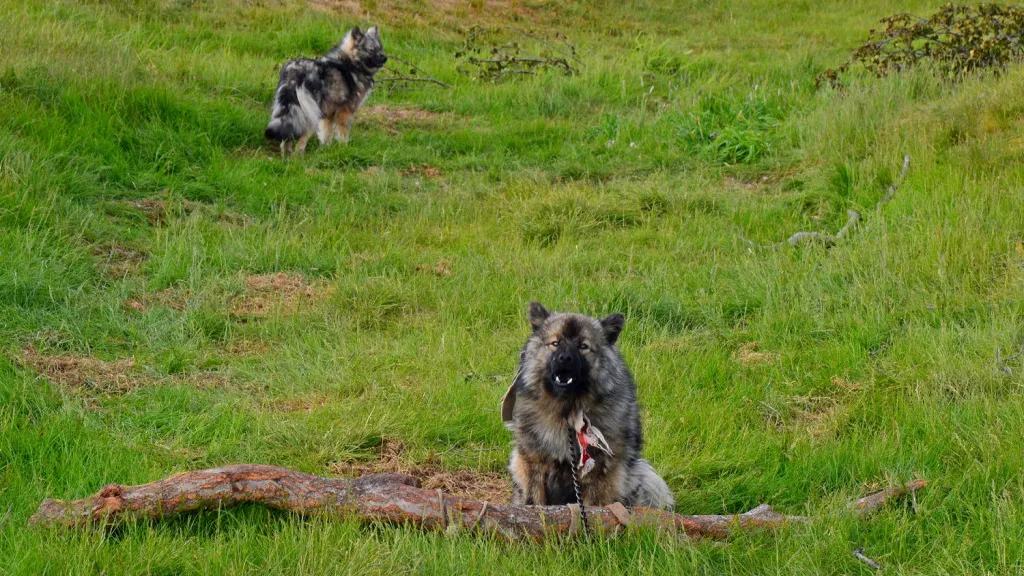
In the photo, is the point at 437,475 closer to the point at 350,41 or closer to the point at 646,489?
the point at 646,489

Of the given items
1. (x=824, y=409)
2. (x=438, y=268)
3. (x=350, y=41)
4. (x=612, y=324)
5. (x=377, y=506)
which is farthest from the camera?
(x=350, y=41)

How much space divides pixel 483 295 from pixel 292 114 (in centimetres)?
497

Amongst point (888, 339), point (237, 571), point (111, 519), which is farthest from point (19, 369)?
point (888, 339)

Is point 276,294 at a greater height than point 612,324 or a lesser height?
lesser

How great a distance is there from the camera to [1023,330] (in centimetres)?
613

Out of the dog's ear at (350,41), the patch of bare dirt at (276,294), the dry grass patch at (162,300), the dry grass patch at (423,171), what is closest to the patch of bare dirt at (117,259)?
the dry grass patch at (162,300)

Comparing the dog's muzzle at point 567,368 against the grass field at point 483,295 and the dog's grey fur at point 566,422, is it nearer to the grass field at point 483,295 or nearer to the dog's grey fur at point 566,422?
the dog's grey fur at point 566,422

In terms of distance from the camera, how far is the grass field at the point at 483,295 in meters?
4.10

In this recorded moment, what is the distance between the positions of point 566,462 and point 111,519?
1.89 m

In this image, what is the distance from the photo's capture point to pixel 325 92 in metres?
12.4

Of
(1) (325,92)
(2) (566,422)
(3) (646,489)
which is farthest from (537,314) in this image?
(1) (325,92)

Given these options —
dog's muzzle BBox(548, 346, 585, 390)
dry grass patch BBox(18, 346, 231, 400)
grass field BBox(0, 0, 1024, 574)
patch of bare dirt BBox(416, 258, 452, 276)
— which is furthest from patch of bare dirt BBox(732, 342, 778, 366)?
dry grass patch BBox(18, 346, 231, 400)

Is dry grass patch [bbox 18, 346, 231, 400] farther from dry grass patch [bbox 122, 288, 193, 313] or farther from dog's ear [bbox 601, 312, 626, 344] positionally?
dog's ear [bbox 601, 312, 626, 344]

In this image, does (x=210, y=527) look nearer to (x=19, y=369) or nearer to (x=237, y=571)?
(x=237, y=571)
